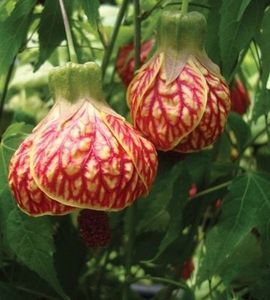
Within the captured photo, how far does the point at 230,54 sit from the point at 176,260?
405mm

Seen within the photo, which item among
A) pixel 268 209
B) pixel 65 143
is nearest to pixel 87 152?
pixel 65 143

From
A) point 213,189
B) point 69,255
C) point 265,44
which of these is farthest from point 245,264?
point 265,44

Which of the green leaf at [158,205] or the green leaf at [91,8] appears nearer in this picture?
the green leaf at [91,8]

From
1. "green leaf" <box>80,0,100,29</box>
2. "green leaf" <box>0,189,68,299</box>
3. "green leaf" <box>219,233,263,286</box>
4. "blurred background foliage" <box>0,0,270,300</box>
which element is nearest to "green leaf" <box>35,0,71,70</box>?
"blurred background foliage" <box>0,0,270,300</box>

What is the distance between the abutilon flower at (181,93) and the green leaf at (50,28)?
154 mm

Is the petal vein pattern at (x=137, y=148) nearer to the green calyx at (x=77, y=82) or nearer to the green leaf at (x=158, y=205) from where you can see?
the green calyx at (x=77, y=82)

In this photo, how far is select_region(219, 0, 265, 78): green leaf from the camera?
78cm

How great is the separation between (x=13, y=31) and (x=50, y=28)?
0.24ft

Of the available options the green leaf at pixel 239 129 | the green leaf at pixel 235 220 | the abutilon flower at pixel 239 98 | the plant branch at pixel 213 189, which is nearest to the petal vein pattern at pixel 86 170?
the green leaf at pixel 235 220

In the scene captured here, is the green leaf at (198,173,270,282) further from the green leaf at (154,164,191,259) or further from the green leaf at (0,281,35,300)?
the green leaf at (0,281,35,300)

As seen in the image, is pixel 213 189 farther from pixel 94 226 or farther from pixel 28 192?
pixel 28 192

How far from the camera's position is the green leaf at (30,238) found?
82cm

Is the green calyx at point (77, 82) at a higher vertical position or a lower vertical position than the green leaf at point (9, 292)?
higher

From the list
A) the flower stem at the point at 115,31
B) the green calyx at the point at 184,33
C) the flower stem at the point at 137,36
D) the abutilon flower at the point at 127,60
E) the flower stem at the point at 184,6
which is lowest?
the abutilon flower at the point at 127,60
